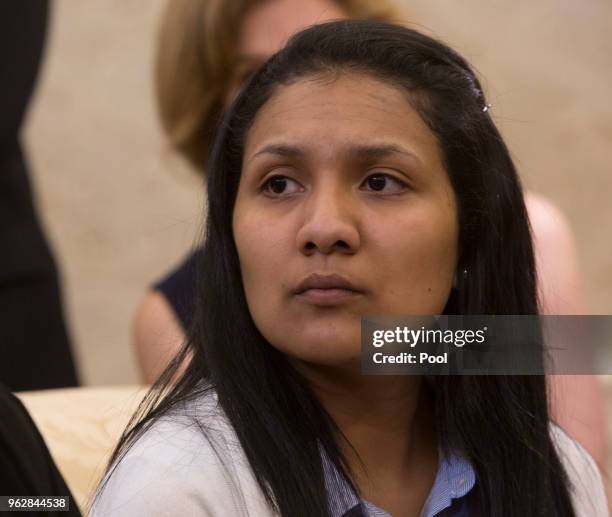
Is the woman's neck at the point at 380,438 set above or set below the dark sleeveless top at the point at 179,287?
below

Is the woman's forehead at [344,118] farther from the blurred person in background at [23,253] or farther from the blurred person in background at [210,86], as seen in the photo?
the blurred person in background at [23,253]

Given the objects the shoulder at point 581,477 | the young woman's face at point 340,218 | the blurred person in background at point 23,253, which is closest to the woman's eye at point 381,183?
the young woman's face at point 340,218

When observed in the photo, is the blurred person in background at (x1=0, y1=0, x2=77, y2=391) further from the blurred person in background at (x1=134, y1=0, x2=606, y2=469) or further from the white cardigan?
the white cardigan

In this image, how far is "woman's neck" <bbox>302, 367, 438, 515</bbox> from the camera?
1390 mm

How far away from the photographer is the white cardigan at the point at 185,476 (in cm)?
123

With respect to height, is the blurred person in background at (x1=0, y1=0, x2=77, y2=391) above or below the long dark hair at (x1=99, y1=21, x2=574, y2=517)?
above

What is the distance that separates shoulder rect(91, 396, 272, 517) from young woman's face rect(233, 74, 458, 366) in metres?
0.12

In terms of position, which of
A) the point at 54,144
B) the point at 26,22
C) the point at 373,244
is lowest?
the point at 373,244

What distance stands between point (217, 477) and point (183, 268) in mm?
1130

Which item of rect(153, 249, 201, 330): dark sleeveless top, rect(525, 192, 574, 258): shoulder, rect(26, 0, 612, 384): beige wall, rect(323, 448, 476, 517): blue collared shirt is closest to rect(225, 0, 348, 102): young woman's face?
rect(153, 249, 201, 330): dark sleeveless top

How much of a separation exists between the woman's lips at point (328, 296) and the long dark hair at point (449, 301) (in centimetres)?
13

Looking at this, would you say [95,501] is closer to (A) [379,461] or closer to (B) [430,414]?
(A) [379,461]

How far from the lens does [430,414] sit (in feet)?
5.00

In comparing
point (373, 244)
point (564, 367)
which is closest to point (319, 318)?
point (373, 244)
